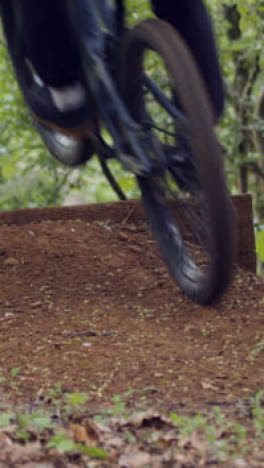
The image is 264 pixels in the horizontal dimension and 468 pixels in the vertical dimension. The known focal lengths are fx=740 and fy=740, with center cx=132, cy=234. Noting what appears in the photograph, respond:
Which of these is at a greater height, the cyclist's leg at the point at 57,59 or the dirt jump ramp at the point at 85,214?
the cyclist's leg at the point at 57,59

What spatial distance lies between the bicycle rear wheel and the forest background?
2693mm

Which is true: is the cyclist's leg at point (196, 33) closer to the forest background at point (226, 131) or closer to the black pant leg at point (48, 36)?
the black pant leg at point (48, 36)

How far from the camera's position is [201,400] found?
2.28 m

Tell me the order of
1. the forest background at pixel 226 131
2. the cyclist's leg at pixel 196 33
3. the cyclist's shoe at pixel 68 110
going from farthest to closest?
the forest background at pixel 226 131
the cyclist's leg at pixel 196 33
the cyclist's shoe at pixel 68 110

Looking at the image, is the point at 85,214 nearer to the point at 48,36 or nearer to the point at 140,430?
the point at 48,36

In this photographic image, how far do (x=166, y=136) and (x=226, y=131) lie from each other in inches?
183

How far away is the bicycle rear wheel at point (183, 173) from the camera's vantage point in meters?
2.22

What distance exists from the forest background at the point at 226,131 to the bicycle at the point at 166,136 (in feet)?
8.83

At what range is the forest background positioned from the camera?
18.9ft

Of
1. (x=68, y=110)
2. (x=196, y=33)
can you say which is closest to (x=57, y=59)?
(x=68, y=110)

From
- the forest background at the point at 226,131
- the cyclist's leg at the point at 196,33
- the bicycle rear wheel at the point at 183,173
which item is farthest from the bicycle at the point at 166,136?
the forest background at the point at 226,131

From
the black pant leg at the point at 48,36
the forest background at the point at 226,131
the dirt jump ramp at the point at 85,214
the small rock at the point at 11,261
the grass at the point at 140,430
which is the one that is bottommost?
the forest background at the point at 226,131

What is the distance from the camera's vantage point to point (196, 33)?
283cm

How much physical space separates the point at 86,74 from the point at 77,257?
1.27 meters
